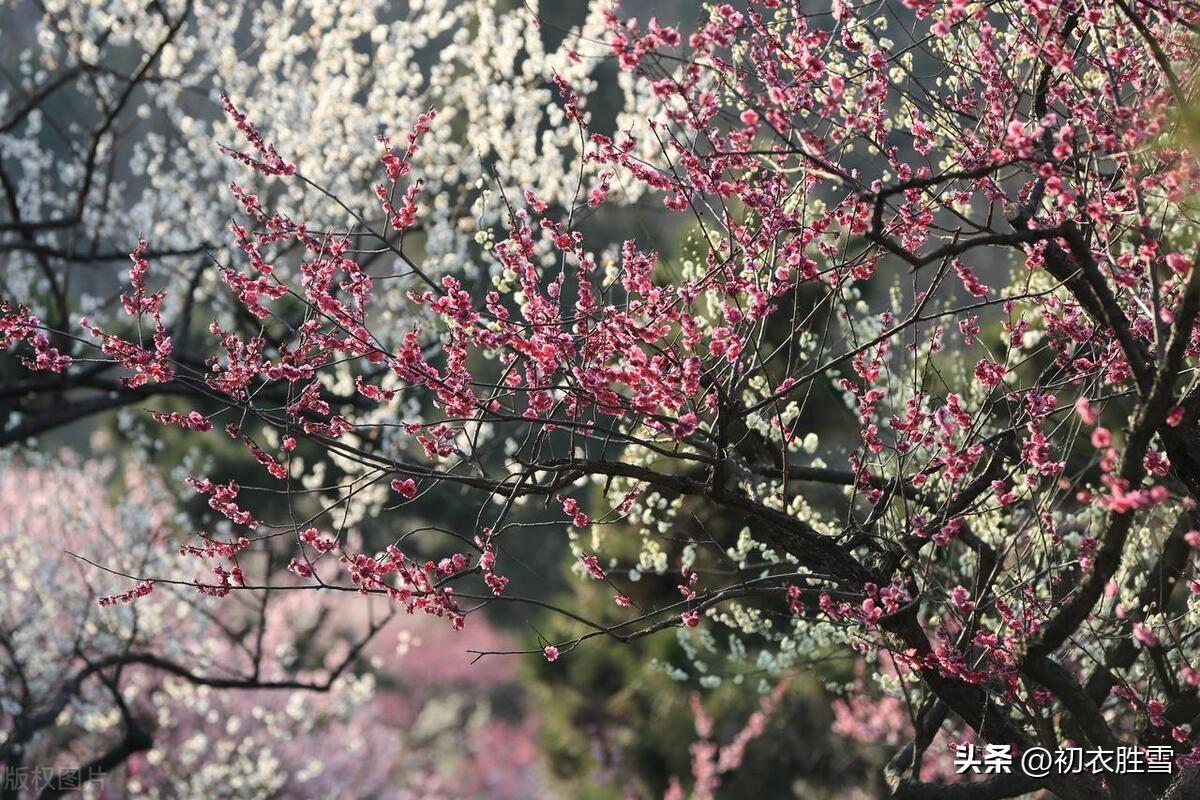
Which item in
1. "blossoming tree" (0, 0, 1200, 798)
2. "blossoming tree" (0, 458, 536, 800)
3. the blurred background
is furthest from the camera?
"blossoming tree" (0, 458, 536, 800)

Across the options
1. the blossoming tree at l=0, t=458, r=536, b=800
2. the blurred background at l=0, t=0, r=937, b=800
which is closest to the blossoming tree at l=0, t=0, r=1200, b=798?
the blurred background at l=0, t=0, r=937, b=800

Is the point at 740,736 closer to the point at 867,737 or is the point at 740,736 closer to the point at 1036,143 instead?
→ the point at 867,737

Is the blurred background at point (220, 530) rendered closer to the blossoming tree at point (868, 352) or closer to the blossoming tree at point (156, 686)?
the blossoming tree at point (156, 686)

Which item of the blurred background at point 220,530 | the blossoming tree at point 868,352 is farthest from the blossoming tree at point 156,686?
the blossoming tree at point 868,352

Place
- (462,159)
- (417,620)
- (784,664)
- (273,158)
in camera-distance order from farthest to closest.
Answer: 1. (417,620)
2. (462,159)
3. (784,664)
4. (273,158)

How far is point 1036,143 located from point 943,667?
58.9 inches

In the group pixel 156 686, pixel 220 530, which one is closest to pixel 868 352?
pixel 220 530

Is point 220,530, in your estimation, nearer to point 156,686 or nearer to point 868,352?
point 156,686

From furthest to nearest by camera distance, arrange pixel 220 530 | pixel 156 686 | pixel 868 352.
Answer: pixel 156 686 → pixel 220 530 → pixel 868 352

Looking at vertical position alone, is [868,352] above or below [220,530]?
below

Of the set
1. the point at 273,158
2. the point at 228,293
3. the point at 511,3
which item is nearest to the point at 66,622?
the point at 228,293

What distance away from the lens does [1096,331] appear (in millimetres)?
3719

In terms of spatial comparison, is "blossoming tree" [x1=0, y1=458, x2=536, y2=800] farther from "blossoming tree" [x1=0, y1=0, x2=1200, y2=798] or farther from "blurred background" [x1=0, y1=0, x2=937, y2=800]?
"blossoming tree" [x1=0, y1=0, x2=1200, y2=798]

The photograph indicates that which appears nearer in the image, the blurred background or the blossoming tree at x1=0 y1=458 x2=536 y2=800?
the blurred background
